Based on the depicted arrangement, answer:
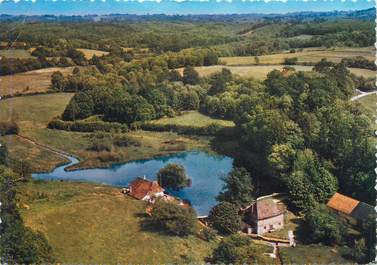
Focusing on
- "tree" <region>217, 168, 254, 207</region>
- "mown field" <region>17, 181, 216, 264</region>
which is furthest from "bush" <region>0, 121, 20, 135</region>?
"tree" <region>217, 168, 254, 207</region>

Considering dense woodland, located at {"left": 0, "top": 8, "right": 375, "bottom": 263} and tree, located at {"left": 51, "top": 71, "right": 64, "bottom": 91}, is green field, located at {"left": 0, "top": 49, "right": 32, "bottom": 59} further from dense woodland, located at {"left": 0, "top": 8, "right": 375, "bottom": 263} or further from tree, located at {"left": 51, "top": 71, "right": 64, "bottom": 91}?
tree, located at {"left": 51, "top": 71, "right": 64, "bottom": 91}

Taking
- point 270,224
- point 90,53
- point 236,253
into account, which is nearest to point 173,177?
point 270,224

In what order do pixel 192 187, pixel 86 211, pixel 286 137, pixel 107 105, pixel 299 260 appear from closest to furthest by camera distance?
pixel 299 260 < pixel 86 211 < pixel 192 187 < pixel 286 137 < pixel 107 105

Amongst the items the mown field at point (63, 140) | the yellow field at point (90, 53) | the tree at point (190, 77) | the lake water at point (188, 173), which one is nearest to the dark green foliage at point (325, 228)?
the lake water at point (188, 173)

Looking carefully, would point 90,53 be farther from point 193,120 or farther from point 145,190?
point 145,190

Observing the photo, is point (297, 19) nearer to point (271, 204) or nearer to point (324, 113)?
point (324, 113)

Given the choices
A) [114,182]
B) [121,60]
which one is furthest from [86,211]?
[121,60]
